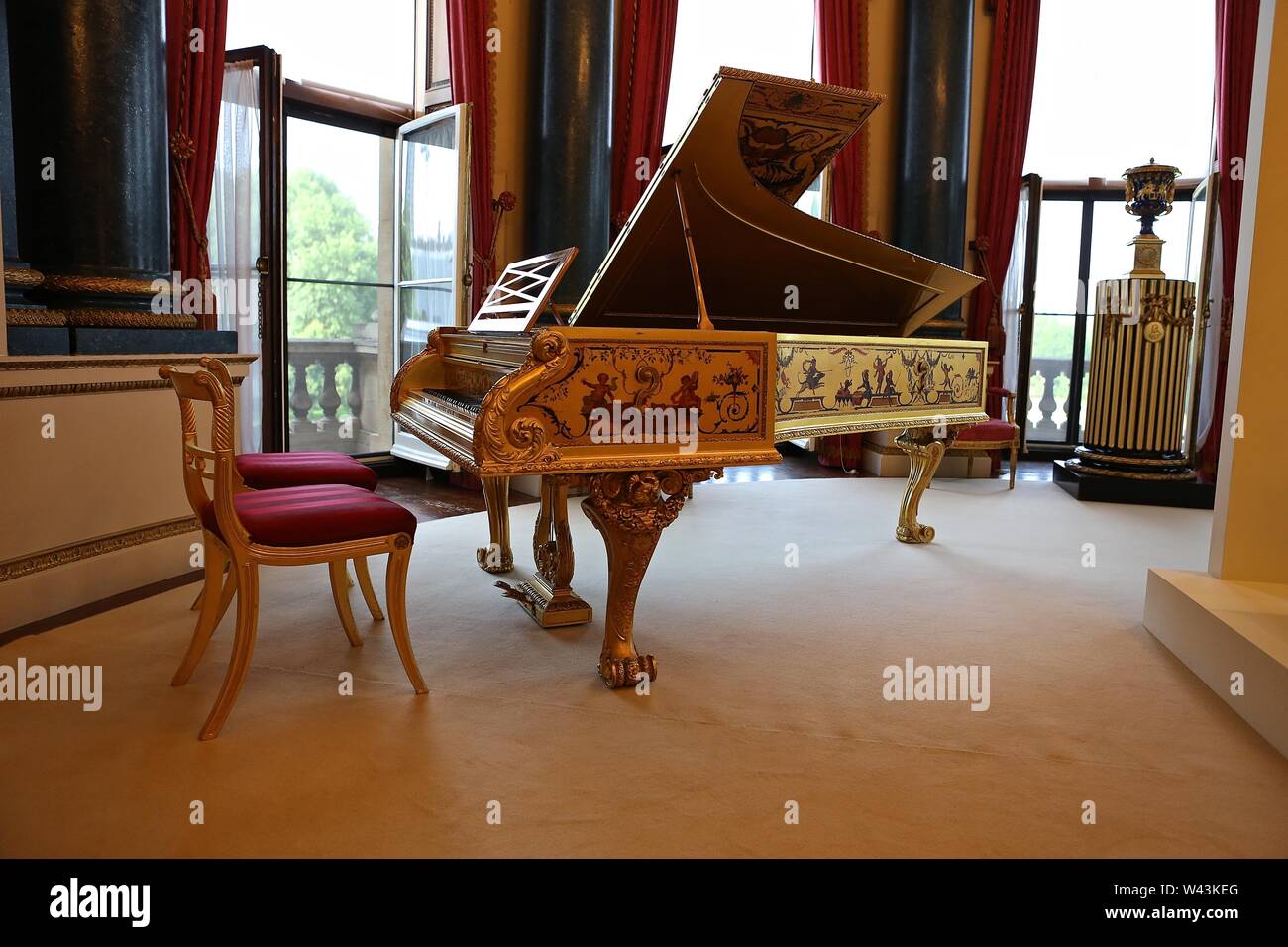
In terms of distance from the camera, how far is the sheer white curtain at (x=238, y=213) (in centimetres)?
526

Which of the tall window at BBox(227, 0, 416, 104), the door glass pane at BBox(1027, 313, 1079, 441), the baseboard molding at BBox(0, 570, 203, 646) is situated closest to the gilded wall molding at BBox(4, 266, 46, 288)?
the baseboard molding at BBox(0, 570, 203, 646)

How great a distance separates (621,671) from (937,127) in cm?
568

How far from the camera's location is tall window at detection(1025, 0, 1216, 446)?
24.5 ft

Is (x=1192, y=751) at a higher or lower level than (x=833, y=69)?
lower

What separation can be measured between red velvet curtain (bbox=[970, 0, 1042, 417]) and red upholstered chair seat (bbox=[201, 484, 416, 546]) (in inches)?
229

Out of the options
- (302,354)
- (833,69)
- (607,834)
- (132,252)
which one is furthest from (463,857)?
(833,69)

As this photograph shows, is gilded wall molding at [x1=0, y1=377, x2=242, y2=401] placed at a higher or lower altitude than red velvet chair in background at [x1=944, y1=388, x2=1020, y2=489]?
higher

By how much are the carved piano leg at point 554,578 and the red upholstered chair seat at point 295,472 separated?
62 centimetres

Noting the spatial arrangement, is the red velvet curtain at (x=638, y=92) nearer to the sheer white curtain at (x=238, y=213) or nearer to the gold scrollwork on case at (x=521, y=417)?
the sheer white curtain at (x=238, y=213)

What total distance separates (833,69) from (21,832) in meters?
6.89

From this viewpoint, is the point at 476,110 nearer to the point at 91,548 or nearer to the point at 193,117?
the point at 193,117

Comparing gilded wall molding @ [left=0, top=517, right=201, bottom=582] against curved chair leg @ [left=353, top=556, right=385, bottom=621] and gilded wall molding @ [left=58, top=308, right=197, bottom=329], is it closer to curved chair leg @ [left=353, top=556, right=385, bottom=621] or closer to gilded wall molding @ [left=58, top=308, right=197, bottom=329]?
gilded wall molding @ [left=58, top=308, right=197, bottom=329]

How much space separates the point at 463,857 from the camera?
181cm

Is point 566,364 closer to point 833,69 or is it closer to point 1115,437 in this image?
point 1115,437
